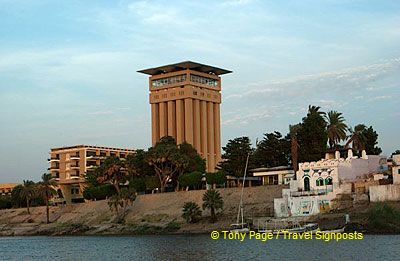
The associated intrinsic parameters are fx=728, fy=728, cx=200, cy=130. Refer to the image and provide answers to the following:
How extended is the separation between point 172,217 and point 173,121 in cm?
5115

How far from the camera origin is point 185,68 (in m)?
151

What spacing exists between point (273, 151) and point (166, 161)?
16520 millimetres

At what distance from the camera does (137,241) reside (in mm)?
82188

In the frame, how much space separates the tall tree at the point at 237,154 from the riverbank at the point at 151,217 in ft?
40.4

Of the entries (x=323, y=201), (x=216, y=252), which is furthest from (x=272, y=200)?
(x=216, y=252)

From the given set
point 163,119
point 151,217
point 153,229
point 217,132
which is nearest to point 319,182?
point 153,229

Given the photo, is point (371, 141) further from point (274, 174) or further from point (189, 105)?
point (189, 105)

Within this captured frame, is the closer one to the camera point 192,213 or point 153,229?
point 192,213

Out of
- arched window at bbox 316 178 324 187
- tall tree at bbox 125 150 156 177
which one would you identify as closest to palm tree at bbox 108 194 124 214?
tall tree at bbox 125 150 156 177

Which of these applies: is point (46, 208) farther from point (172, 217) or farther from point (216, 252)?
point (216, 252)

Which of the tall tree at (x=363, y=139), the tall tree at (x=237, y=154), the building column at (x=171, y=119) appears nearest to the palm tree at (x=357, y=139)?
the tall tree at (x=363, y=139)

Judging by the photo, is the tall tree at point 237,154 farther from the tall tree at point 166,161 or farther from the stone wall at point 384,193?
the stone wall at point 384,193

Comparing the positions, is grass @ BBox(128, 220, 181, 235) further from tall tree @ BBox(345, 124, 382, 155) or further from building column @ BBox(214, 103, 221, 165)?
building column @ BBox(214, 103, 221, 165)

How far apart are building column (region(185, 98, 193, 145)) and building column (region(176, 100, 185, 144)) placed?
149 centimetres
